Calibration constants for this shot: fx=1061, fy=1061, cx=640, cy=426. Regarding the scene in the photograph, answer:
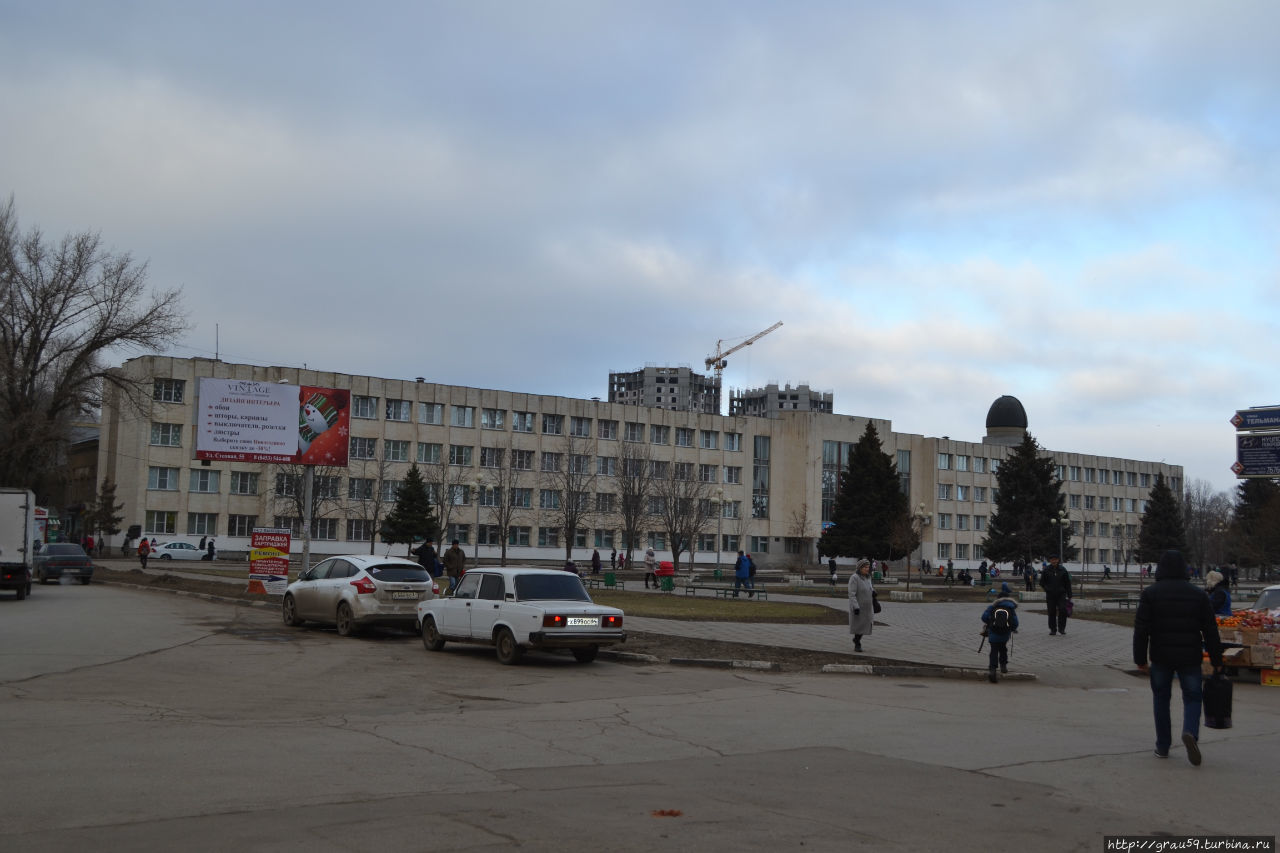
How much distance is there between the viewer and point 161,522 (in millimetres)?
75875

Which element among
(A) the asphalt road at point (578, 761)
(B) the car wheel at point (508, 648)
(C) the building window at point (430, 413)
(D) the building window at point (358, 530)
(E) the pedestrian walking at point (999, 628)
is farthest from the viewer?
(C) the building window at point (430, 413)

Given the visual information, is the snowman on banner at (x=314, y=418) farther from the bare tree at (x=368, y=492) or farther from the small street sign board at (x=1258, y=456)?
the bare tree at (x=368, y=492)

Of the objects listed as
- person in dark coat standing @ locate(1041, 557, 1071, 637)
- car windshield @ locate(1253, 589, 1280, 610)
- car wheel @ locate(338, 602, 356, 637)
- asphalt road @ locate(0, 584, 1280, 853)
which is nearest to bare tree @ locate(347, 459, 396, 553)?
car wheel @ locate(338, 602, 356, 637)

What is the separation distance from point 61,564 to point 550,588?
3069 centimetres

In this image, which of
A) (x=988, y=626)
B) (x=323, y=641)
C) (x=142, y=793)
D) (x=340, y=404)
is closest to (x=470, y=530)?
(x=340, y=404)

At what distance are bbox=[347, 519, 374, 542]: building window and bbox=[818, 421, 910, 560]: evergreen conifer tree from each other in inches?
1388

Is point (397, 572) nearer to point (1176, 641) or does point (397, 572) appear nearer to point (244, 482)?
point (1176, 641)

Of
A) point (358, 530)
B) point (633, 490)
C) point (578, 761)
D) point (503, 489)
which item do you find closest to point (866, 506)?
point (633, 490)

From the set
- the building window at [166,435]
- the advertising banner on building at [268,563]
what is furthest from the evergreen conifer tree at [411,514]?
the advertising banner on building at [268,563]

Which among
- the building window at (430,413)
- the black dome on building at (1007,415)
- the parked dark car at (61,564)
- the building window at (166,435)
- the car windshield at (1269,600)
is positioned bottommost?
the parked dark car at (61,564)

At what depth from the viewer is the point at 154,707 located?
1141cm

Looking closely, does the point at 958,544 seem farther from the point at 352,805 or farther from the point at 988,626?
the point at 352,805

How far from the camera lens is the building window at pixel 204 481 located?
77.0 meters

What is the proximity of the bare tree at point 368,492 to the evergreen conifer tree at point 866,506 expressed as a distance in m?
33.9
